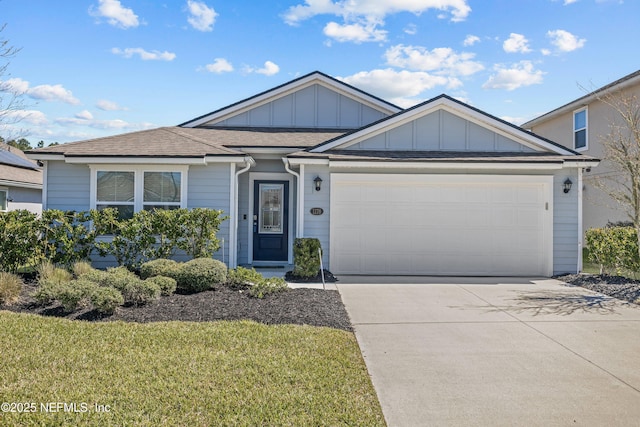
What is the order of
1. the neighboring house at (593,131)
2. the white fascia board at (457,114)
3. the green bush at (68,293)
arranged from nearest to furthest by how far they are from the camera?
the green bush at (68,293) < the white fascia board at (457,114) < the neighboring house at (593,131)

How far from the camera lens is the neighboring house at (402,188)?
10016 millimetres

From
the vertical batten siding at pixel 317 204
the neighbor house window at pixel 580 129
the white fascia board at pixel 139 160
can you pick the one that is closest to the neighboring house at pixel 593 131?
the neighbor house window at pixel 580 129

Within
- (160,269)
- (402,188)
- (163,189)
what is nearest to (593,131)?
(402,188)

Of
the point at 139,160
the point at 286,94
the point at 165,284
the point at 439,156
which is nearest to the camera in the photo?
the point at 165,284

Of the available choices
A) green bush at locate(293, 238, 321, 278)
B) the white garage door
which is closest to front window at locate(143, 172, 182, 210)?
green bush at locate(293, 238, 321, 278)

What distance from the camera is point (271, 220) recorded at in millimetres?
11859

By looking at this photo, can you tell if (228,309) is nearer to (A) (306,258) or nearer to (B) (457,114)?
(A) (306,258)

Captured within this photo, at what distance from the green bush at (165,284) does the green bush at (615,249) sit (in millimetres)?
9490

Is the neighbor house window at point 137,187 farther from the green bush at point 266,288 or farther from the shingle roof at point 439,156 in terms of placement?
the green bush at point 266,288

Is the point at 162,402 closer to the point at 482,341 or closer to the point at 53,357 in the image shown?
the point at 53,357

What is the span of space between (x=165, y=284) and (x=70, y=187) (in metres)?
4.80

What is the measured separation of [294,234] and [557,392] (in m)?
8.43

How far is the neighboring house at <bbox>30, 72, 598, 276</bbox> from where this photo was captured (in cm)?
1002

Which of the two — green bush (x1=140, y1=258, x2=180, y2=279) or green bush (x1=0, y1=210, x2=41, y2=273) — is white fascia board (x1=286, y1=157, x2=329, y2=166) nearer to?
green bush (x1=140, y1=258, x2=180, y2=279)
